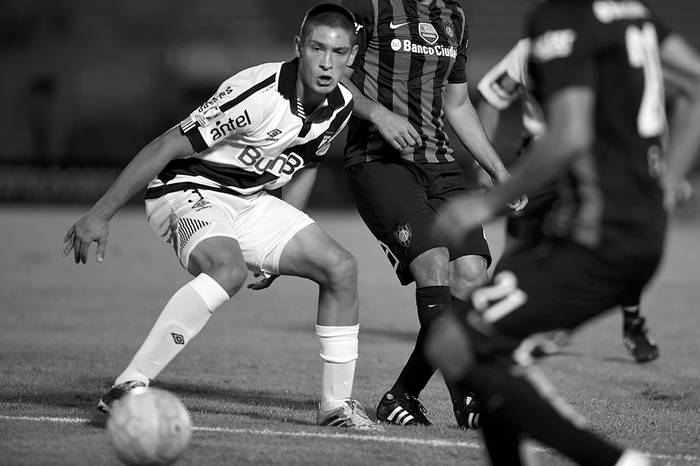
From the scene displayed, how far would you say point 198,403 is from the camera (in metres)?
6.11

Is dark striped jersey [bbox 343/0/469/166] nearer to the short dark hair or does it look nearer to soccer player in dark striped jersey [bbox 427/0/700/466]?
the short dark hair

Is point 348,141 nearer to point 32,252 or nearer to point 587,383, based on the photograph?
point 587,383

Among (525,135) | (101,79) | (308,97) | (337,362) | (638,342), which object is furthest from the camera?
(101,79)

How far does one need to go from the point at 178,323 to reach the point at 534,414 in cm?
218

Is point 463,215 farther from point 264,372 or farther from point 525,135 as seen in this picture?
point 525,135

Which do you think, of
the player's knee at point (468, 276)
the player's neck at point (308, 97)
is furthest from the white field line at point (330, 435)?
the player's neck at point (308, 97)

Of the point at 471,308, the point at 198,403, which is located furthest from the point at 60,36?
the point at 471,308

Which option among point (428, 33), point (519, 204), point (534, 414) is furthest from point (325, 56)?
point (534, 414)

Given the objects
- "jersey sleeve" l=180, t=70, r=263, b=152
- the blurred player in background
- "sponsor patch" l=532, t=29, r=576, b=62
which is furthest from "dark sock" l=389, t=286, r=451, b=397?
"sponsor patch" l=532, t=29, r=576, b=62

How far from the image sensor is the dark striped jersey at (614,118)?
3533mm

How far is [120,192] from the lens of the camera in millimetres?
5148

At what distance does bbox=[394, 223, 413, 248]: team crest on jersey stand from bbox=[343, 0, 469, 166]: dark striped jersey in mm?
490

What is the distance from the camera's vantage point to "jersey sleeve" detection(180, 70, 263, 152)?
5.36m

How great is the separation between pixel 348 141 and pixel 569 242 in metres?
2.84
